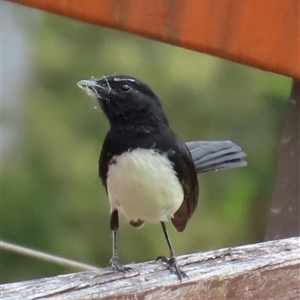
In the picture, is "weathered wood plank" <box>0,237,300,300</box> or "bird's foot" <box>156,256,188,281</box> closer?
"weathered wood plank" <box>0,237,300,300</box>

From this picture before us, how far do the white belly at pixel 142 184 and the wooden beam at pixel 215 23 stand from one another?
396 mm

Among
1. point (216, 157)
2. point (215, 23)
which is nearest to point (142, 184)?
point (216, 157)

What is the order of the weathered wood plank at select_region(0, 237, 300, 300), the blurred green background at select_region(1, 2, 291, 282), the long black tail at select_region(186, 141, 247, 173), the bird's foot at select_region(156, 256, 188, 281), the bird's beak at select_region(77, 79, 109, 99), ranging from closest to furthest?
the weathered wood plank at select_region(0, 237, 300, 300), the bird's foot at select_region(156, 256, 188, 281), the bird's beak at select_region(77, 79, 109, 99), the long black tail at select_region(186, 141, 247, 173), the blurred green background at select_region(1, 2, 291, 282)

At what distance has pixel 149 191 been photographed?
2.20m

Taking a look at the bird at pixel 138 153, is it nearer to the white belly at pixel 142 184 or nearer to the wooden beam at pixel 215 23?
the white belly at pixel 142 184

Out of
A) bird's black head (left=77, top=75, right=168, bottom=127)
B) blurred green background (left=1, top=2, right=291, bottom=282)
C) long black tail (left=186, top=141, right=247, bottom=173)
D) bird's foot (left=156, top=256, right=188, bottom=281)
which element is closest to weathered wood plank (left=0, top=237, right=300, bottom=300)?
bird's foot (left=156, top=256, right=188, bottom=281)

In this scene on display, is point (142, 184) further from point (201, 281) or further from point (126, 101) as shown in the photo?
point (201, 281)

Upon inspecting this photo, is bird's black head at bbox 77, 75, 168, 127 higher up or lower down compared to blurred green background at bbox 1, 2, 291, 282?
higher up

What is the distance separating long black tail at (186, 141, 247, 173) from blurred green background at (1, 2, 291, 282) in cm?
122

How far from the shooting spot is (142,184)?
7.18 ft

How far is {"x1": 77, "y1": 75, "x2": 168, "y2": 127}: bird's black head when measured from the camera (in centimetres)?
215

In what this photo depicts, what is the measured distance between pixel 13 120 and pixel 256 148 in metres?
1.21

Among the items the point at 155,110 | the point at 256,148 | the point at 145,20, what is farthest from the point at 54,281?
the point at 256,148

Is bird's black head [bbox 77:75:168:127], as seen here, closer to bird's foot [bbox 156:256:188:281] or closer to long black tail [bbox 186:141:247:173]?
long black tail [bbox 186:141:247:173]
